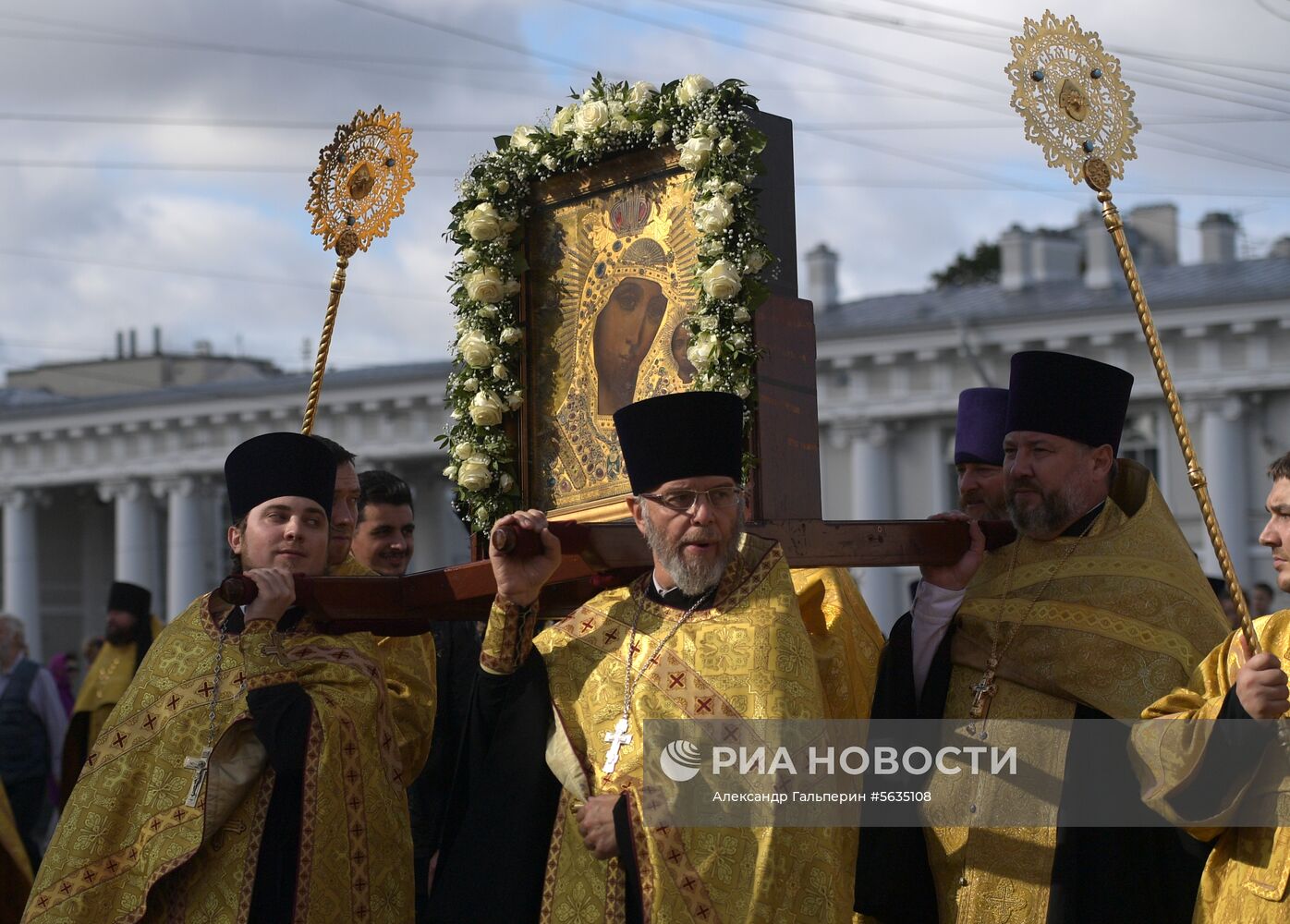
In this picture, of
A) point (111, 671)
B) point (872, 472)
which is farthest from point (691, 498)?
point (872, 472)

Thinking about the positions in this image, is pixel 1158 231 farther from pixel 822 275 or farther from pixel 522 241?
pixel 522 241

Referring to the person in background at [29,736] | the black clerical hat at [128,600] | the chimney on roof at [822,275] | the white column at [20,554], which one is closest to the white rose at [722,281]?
the black clerical hat at [128,600]

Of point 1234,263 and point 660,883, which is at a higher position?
point 1234,263

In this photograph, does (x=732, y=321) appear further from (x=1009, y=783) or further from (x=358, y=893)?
(x=358, y=893)

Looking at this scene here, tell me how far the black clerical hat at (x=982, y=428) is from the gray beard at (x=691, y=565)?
197 centimetres

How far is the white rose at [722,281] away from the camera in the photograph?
20.1ft

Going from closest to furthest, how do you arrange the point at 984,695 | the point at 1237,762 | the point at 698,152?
the point at 1237,762, the point at 984,695, the point at 698,152

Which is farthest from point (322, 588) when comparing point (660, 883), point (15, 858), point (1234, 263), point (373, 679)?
point (1234, 263)

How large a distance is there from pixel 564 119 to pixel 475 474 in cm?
127

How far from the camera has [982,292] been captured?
32531mm

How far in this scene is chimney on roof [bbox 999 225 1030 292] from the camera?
107ft

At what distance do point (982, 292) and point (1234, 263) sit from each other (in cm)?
429

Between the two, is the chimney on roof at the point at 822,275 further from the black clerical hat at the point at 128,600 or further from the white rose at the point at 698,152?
the white rose at the point at 698,152

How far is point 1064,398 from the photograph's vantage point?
5.99m
